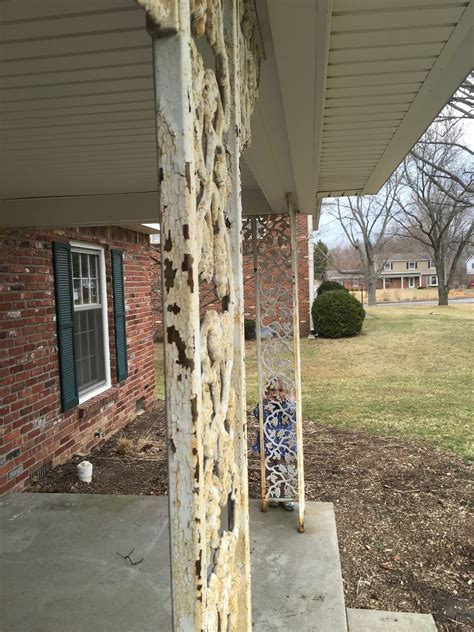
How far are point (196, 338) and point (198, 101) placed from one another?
17.9 inches

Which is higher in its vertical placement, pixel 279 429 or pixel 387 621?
pixel 279 429

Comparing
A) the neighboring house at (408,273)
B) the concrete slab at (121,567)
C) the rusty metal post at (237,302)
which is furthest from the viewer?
the neighboring house at (408,273)

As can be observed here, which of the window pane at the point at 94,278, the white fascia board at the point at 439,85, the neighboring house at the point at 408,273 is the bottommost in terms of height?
the window pane at the point at 94,278

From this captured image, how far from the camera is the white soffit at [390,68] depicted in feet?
5.51

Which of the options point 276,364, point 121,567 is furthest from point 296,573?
point 276,364

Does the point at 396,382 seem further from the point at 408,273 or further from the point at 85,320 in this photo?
the point at 408,273

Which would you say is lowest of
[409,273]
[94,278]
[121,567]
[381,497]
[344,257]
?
[381,497]

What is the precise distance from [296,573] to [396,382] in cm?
816

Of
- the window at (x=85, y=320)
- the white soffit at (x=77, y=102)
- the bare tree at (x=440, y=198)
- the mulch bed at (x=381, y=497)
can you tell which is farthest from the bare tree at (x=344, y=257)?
the white soffit at (x=77, y=102)

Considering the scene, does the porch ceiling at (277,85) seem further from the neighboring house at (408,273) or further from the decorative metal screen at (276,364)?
the neighboring house at (408,273)

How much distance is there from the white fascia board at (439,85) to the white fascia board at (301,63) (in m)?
0.45

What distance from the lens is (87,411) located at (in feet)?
20.4

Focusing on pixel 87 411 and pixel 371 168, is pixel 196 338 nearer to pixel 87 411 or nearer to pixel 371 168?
pixel 371 168

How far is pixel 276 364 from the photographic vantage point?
4691mm
